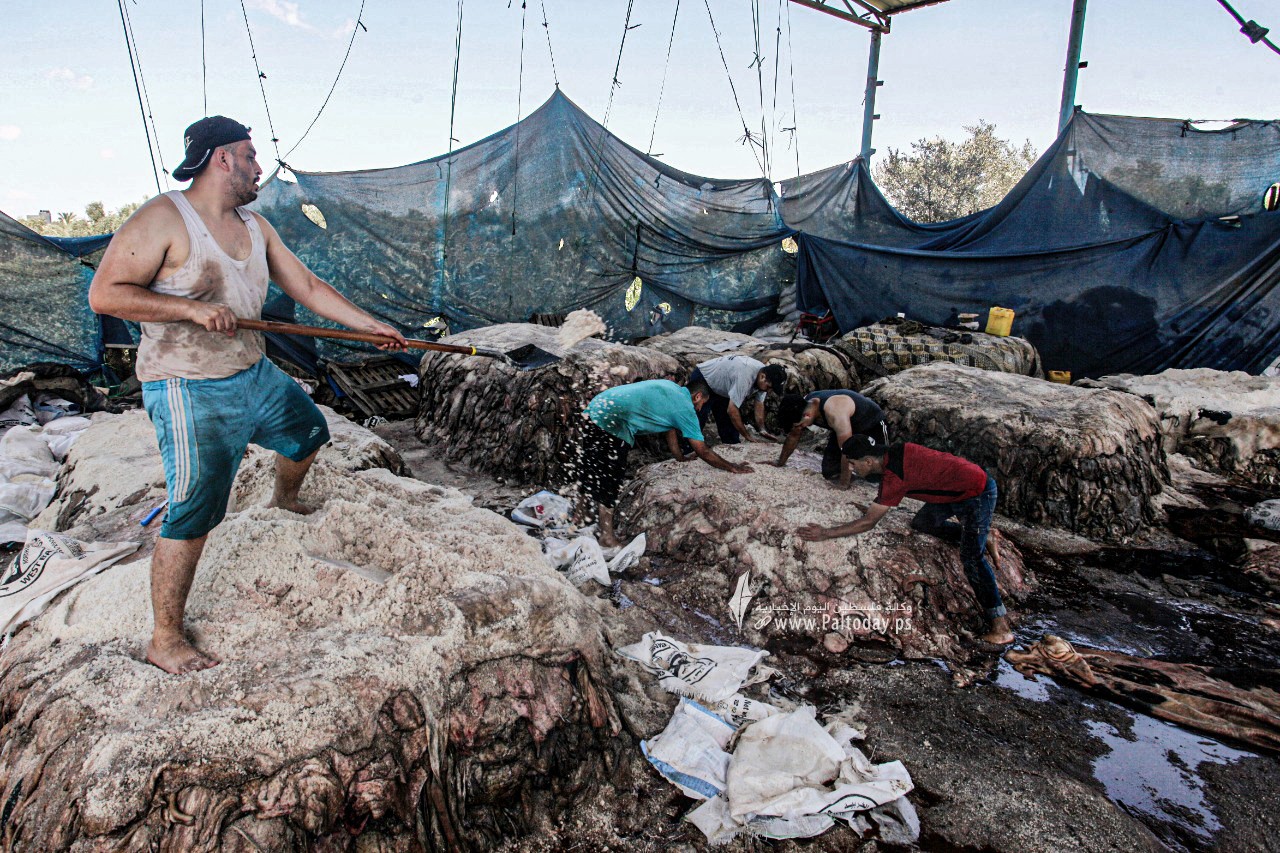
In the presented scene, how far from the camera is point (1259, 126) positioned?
25.0 feet

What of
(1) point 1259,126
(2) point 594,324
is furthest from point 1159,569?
(1) point 1259,126

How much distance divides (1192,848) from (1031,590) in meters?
1.97

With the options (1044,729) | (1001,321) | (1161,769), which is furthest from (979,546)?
(1001,321)

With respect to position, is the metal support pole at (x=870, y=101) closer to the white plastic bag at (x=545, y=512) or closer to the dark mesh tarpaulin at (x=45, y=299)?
the white plastic bag at (x=545, y=512)

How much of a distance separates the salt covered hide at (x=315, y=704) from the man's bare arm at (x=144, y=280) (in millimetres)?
876

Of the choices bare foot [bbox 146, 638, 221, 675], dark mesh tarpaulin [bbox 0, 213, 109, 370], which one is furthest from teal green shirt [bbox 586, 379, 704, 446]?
dark mesh tarpaulin [bbox 0, 213, 109, 370]

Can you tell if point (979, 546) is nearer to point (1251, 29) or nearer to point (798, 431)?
point (798, 431)

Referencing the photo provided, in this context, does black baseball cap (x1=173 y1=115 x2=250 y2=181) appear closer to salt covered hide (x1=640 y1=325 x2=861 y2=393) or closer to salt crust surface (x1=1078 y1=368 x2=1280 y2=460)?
salt covered hide (x1=640 y1=325 x2=861 y2=393)

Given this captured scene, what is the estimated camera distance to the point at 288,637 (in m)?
2.10

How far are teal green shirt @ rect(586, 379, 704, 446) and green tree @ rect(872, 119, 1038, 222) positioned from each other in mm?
14395

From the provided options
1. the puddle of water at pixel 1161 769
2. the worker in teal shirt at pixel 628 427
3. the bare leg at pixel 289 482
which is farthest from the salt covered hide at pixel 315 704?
the worker in teal shirt at pixel 628 427

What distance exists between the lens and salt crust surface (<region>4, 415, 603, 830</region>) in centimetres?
172

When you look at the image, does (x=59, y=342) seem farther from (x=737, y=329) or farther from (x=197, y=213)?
(x=737, y=329)

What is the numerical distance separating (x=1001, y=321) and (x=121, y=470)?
901 centimetres
